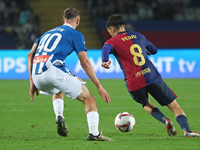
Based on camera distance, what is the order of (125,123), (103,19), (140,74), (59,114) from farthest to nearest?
(103,19) → (125,123) → (59,114) → (140,74)

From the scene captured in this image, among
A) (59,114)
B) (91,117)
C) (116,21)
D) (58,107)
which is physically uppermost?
(116,21)

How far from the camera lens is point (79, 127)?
626 cm

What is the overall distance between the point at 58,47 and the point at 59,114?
1031 mm

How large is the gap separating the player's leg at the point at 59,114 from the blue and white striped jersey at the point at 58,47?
2.48 ft

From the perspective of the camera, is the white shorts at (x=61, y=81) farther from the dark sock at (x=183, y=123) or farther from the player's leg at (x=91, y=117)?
the dark sock at (x=183, y=123)

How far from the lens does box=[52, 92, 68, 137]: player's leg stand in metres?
5.22

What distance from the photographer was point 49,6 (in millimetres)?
24359

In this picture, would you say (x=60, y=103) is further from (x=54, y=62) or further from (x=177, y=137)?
(x=177, y=137)

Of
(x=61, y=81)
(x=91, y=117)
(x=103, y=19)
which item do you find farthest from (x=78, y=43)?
(x=103, y=19)

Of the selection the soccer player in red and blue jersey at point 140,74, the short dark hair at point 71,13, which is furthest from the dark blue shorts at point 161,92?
the short dark hair at point 71,13

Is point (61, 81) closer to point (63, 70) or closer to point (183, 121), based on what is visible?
point (63, 70)

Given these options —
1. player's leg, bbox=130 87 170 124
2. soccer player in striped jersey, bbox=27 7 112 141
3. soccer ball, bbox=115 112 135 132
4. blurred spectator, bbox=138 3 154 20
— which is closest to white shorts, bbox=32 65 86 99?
soccer player in striped jersey, bbox=27 7 112 141

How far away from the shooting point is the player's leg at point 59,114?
5.22 metres

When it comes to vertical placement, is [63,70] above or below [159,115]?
above
